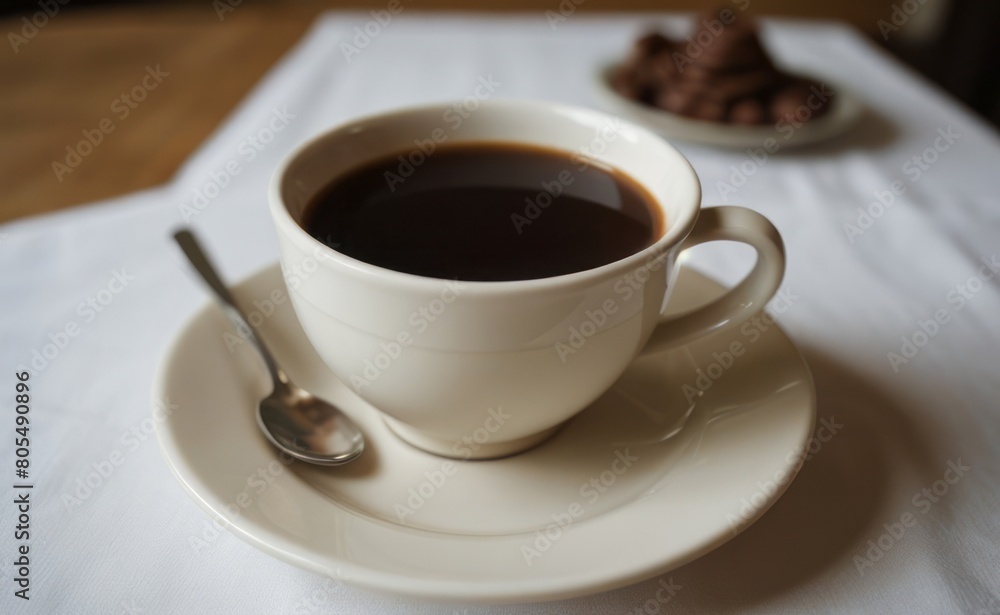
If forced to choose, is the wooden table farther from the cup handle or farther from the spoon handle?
the cup handle

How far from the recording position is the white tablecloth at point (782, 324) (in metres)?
0.52

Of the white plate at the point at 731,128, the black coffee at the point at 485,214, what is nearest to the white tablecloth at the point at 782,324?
the white plate at the point at 731,128

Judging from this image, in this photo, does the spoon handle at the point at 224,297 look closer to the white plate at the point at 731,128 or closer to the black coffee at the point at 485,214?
the black coffee at the point at 485,214

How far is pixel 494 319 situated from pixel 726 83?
2.77 feet

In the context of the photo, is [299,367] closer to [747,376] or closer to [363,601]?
[363,601]

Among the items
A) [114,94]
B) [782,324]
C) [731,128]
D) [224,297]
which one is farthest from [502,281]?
[114,94]

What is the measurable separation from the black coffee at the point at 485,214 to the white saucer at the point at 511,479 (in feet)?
0.46

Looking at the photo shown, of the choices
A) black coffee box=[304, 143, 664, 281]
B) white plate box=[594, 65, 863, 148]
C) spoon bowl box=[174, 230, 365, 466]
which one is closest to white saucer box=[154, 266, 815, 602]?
spoon bowl box=[174, 230, 365, 466]

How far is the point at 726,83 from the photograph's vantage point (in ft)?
3.86

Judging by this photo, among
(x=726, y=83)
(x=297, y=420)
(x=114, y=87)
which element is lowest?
(x=114, y=87)

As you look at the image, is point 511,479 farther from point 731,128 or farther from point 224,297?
point 731,128

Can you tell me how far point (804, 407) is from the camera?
59 centimetres

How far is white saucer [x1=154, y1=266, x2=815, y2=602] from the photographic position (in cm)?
47

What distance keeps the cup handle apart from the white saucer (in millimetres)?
59
